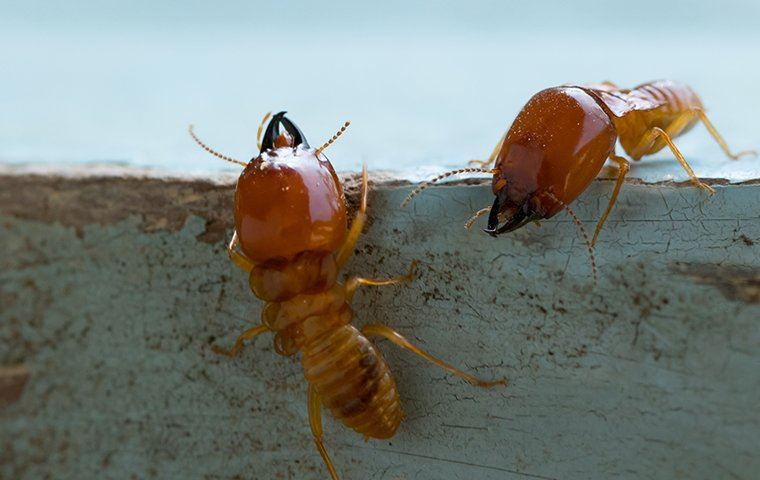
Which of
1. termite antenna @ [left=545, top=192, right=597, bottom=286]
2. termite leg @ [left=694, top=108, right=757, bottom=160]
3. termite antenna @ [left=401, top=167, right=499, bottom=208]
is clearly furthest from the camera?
termite leg @ [left=694, top=108, right=757, bottom=160]

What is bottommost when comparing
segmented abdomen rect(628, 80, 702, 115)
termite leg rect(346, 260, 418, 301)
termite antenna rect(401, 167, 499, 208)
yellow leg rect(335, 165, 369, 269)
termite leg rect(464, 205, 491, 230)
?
termite leg rect(346, 260, 418, 301)

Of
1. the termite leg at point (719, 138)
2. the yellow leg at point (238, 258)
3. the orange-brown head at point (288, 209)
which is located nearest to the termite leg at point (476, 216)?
the orange-brown head at point (288, 209)

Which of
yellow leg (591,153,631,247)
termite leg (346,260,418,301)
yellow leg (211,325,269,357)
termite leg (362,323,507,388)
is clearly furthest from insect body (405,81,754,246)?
yellow leg (211,325,269,357)

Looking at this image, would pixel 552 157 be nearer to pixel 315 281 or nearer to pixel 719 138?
pixel 315 281

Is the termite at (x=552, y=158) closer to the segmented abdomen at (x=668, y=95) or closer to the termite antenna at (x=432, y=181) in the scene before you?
the termite antenna at (x=432, y=181)

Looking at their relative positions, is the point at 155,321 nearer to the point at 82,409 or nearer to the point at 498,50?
the point at 82,409

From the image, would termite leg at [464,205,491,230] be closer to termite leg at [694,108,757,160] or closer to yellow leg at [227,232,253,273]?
yellow leg at [227,232,253,273]
